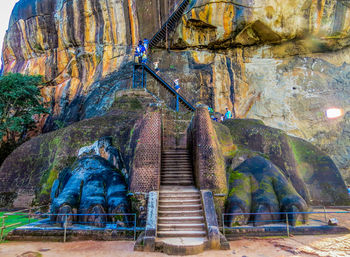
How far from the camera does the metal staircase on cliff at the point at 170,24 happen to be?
20688mm

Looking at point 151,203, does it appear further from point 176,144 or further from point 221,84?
point 221,84

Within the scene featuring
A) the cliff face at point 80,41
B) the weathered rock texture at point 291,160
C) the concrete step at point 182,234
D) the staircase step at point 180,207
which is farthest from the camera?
the cliff face at point 80,41

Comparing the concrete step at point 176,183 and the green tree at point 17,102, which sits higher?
the green tree at point 17,102

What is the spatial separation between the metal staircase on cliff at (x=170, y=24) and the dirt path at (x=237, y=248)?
17466 mm

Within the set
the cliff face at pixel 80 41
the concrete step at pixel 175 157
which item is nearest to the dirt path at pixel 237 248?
the concrete step at pixel 175 157

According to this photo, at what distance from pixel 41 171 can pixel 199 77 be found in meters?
12.8

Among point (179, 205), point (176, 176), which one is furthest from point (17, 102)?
point (179, 205)

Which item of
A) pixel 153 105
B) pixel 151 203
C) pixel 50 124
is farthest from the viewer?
pixel 50 124

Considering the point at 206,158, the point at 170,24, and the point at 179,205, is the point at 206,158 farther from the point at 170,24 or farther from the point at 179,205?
the point at 170,24

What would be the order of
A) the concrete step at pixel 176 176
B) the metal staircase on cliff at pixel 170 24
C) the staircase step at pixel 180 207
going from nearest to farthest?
1. the staircase step at pixel 180 207
2. the concrete step at pixel 176 176
3. the metal staircase on cliff at pixel 170 24

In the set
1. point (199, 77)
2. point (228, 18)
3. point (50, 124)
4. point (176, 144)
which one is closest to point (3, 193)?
point (176, 144)

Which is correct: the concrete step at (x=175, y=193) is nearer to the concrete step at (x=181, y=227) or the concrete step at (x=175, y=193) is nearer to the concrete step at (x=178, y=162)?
the concrete step at (x=181, y=227)

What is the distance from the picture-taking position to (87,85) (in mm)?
21359

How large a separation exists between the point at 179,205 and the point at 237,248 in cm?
175
